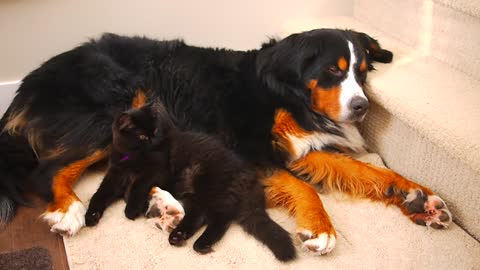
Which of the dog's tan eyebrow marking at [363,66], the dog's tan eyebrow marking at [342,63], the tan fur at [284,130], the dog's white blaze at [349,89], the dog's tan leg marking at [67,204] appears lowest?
the dog's tan leg marking at [67,204]

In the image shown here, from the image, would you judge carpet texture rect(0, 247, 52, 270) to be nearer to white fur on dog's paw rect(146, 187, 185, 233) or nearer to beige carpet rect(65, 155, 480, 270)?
beige carpet rect(65, 155, 480, 270)

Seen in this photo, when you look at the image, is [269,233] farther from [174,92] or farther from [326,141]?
[174,92]

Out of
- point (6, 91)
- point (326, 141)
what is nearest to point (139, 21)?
point (6, 91)

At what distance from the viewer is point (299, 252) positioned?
166 centimetres

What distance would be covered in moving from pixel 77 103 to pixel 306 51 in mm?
1001

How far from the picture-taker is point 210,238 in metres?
1.65

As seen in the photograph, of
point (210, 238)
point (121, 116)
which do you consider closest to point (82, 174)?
point (121, 116)

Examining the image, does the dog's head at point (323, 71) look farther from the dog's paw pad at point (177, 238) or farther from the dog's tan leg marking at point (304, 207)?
the dog's paw pad at point (177, 238)

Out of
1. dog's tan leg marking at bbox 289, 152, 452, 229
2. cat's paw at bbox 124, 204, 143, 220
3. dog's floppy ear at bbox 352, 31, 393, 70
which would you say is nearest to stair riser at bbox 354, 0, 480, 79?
dog's floppy ear at bbox 352, 31, 393, 70

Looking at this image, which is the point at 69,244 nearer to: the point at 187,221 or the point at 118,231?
the point at 118,231

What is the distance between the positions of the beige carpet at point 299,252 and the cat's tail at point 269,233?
3 cm

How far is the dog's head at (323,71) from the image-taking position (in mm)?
1911

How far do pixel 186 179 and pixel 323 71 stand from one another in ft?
2.31

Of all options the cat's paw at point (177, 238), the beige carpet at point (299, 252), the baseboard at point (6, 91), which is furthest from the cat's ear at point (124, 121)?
the baseboard at point (6, 91)
